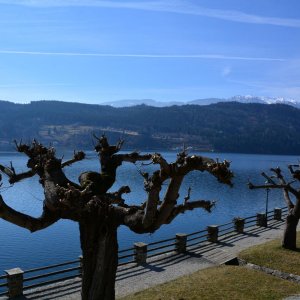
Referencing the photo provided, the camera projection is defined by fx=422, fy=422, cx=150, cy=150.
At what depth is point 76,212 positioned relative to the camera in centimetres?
1070

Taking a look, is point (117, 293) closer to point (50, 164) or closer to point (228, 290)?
point (228, 290)

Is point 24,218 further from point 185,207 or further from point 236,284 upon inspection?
point 236,284

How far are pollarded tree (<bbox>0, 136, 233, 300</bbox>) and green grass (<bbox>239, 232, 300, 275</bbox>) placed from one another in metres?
12.8

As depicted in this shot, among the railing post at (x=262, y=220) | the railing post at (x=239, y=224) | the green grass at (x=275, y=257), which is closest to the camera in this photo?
the green grass at (x=275, y=257)

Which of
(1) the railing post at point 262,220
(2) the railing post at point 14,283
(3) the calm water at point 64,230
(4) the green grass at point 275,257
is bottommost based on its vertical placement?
(3) the calm water at point 64,230

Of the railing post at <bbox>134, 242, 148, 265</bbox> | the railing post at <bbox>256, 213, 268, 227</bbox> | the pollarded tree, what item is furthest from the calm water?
the pollarded tree

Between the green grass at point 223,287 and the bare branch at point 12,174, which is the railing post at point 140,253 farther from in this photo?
the bare branch at point 12,174

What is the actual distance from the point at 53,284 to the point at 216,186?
276 feet

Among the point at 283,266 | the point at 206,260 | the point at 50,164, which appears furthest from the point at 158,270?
the point at 50,164

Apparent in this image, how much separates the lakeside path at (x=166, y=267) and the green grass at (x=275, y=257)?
1.17 meters

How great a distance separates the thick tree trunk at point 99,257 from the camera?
36.0 ft

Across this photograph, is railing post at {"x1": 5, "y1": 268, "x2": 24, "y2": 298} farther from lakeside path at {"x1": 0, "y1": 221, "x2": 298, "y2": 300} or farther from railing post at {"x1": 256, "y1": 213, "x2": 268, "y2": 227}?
railing post at {"x1": 256, "y1": 213, "x2": 268, "y2": 227}

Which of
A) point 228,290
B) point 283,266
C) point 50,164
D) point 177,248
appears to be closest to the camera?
point 50,164

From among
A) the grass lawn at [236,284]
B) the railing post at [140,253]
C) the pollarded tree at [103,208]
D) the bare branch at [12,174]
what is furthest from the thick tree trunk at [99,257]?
the railing post at [140,253]
